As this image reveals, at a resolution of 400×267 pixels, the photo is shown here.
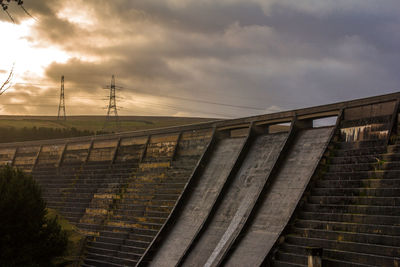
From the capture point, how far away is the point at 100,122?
89750 millimetres

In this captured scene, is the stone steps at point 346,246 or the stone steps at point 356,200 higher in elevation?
the stone steps at point 356,200

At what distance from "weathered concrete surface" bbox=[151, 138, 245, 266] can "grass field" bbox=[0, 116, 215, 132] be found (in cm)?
5577

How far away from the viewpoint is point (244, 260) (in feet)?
60.1

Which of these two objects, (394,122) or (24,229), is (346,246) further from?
(24,229)

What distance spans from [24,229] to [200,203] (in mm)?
8571

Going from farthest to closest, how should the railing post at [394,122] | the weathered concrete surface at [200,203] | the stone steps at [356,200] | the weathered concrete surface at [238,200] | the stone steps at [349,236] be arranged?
the weathered concrete surface at [200,203] < the weathered concrete surface at [238,200] < the railing post at [394,122] < the stone steps at [356,200] < the stone steps at [349,236]

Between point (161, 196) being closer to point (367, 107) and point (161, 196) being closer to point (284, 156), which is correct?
point (284, 156)

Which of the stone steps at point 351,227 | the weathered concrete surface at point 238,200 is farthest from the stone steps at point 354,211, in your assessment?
the weathered concrete surface at point 238,200

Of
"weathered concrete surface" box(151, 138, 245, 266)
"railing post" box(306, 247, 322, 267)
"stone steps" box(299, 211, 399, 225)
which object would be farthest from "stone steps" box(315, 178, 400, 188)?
"weathered concrete surface" box(151, 138, 245, 266)

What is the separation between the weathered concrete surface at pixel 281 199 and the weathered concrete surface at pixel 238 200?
655 mm

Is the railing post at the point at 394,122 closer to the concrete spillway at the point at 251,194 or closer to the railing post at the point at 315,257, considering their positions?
the concrete spillway at the point at 251,194

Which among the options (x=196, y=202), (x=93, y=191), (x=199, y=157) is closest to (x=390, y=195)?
(x=196, y=202)

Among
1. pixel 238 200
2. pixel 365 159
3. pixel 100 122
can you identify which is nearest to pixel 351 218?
pixel 365 159

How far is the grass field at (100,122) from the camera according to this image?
267ft
